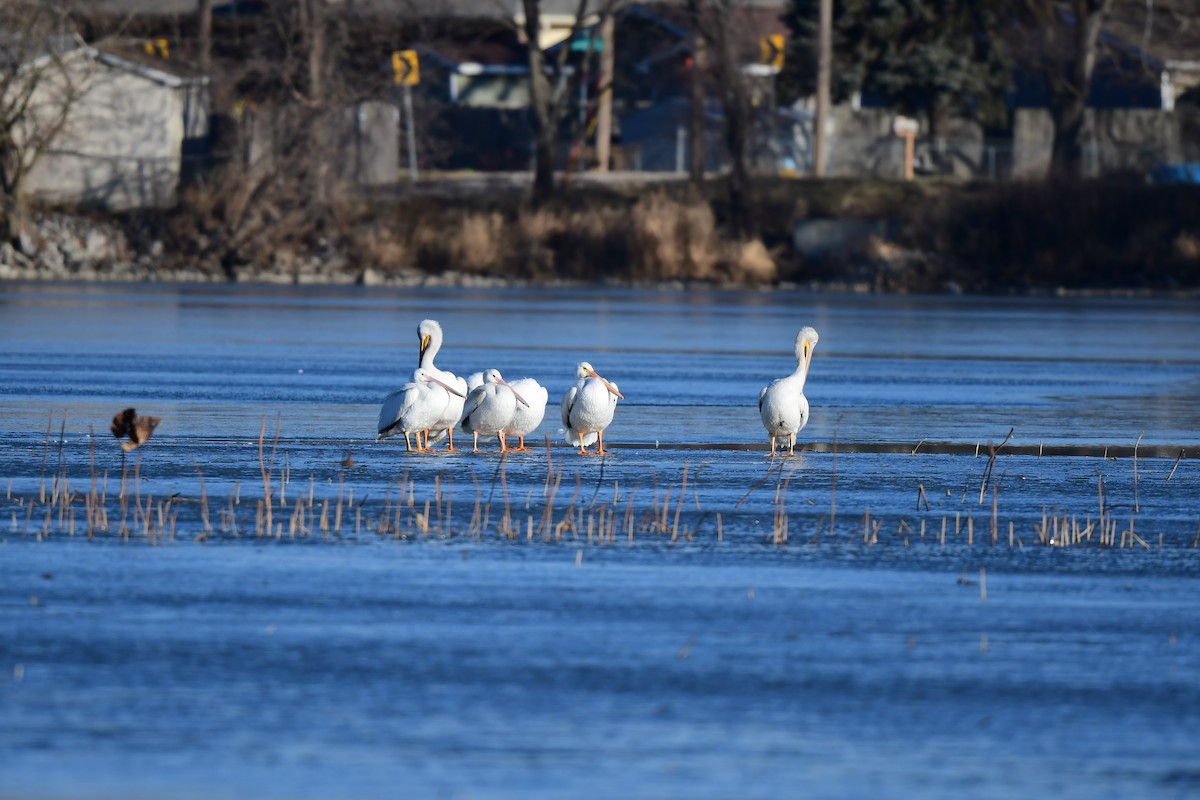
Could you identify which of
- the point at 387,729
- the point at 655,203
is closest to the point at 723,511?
the point at 387,729

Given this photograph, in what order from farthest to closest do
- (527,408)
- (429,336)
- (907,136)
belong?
(907,136) → (429,336) → (527,408)

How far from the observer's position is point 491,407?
44.8ft

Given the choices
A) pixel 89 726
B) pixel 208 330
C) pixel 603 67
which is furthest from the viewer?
pixel 603 67

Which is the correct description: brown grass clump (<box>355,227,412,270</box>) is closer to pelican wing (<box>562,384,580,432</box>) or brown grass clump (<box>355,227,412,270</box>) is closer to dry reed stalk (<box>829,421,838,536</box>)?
dry reed stalk (<box>829,421,838,536</box>)

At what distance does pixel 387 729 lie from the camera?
6.16m

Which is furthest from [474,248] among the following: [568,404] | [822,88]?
[568,404]

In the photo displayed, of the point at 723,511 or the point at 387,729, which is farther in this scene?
the point at 723,511

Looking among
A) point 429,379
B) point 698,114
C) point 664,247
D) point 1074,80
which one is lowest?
point 429,379

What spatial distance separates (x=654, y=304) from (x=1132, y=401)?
20.1m

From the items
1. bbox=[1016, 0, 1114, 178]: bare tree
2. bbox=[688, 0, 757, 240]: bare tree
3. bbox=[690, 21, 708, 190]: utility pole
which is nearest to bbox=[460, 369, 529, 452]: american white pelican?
bbox=[688, 0, 757, 240]: bare tree

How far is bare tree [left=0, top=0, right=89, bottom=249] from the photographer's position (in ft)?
151

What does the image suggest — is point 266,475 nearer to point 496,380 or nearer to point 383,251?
point 496,380

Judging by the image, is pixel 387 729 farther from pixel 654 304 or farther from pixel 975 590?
pixel 654 304

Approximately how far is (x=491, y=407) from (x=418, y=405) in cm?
45
